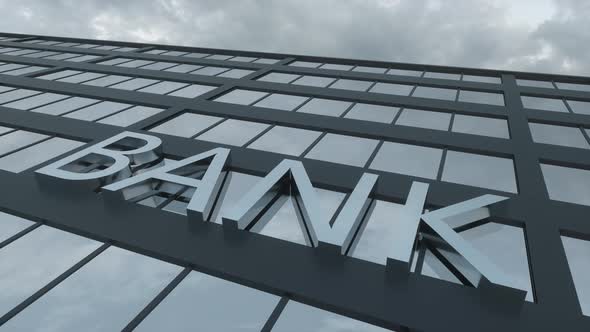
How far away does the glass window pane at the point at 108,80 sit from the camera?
22.9 metres

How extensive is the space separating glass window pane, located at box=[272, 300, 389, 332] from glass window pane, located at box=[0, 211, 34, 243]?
6.75m

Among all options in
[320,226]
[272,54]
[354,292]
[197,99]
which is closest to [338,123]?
[197,99]

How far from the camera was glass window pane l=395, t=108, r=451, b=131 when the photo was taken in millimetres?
16812

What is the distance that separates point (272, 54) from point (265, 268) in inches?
1018

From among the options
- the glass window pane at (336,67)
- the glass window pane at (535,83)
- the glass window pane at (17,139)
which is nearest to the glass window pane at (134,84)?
the glass window pane at (17,139)

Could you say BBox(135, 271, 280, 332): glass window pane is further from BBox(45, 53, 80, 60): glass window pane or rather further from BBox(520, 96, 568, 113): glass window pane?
BBox(45, 53, 80, 60): glass window pane

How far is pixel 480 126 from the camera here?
16938 mm

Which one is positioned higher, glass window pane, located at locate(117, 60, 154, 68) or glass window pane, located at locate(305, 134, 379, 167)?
glass window pane, located at locate(117, 60, 154, 68)

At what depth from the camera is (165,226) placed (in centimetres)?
947

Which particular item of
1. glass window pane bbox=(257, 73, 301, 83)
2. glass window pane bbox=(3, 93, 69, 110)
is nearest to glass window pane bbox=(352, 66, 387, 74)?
glass window pane bbox=(257, 73, 301, 83)

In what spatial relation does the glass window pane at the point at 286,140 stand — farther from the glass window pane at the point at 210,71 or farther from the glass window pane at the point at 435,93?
the glass window pane at the point at 210,71

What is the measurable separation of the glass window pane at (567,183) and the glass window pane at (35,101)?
69.1 feet

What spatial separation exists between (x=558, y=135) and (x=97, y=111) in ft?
64.5

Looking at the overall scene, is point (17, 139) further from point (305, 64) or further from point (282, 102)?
point (305, 64)
